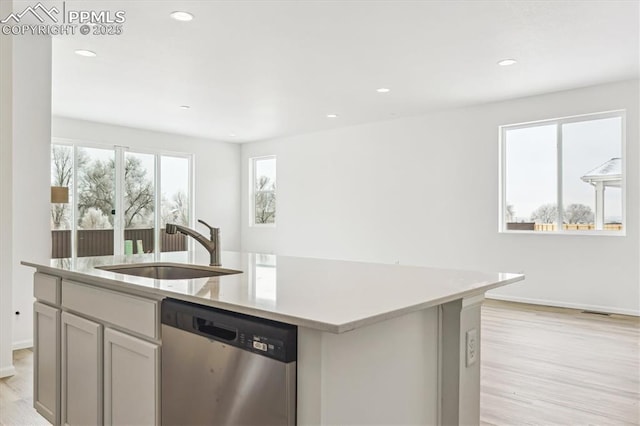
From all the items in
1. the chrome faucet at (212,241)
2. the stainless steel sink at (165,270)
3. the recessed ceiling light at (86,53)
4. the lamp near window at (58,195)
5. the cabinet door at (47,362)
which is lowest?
the cabinet door at (47,362)

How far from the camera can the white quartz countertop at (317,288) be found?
1190 mm

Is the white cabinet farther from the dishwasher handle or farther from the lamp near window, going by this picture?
the lamp near window

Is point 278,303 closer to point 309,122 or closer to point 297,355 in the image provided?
Answer: point 297,355

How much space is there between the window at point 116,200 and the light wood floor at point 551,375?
155 inches

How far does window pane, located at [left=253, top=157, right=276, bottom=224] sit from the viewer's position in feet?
30.1

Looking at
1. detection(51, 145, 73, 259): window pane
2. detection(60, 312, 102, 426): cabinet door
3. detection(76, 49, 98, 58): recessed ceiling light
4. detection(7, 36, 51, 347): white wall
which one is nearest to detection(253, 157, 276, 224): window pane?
detection(51, 145, 73, 259): window pane

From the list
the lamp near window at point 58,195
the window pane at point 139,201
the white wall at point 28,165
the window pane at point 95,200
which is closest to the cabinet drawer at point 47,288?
the white wall at point 28,165

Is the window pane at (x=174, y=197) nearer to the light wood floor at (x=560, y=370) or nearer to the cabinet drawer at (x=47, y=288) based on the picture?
the light wood floor at (x=560, y=370)

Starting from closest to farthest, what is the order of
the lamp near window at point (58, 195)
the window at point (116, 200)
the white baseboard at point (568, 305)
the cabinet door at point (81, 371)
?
1. the cabinet door at point (81, 371)
2. the lamp near window at point (58, 195)
3. the white baseboard at point (568, 305)
4. the window at point (116, 200)

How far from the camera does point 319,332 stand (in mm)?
1156

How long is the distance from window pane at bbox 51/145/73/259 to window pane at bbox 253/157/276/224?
351cm

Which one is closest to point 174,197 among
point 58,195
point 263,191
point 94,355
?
point 263,191

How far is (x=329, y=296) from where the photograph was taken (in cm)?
140

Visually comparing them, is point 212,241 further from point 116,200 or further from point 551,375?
point 116,200
